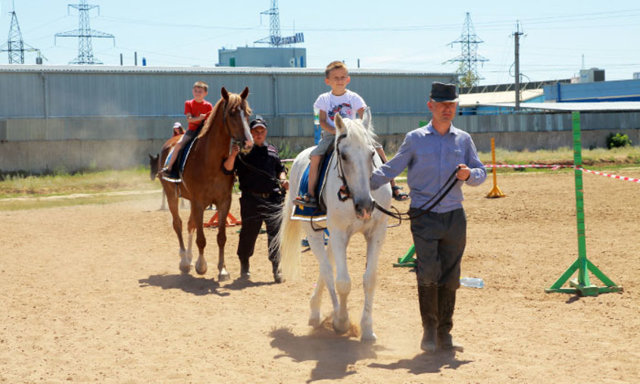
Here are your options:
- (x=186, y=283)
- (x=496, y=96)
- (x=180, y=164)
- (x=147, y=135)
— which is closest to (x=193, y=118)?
(x=180, y=164)

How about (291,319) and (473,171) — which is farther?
(291,319)

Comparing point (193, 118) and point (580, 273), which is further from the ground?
point (193, 118)

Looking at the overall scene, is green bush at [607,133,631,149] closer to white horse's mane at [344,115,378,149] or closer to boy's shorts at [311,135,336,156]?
boy's shorts at [311,135,336,156]

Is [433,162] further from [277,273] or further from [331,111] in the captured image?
[277,273]

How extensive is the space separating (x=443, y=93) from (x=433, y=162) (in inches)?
22.5

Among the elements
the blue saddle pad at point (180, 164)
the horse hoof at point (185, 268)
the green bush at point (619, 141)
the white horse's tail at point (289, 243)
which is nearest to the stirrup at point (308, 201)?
the white horse's tail at point (289, 243)

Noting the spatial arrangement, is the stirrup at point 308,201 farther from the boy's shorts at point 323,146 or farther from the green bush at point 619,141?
the green bush at point 619,141

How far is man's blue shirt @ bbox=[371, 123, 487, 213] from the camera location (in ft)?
20.5

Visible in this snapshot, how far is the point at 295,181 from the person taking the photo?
8.36 m

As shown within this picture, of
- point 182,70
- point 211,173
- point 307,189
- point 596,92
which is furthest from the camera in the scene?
point 596,92

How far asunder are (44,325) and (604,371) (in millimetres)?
5424

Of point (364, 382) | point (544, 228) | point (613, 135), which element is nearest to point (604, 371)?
point (364, 382)

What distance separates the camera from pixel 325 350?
6766mm

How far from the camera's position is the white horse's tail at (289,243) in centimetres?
842
